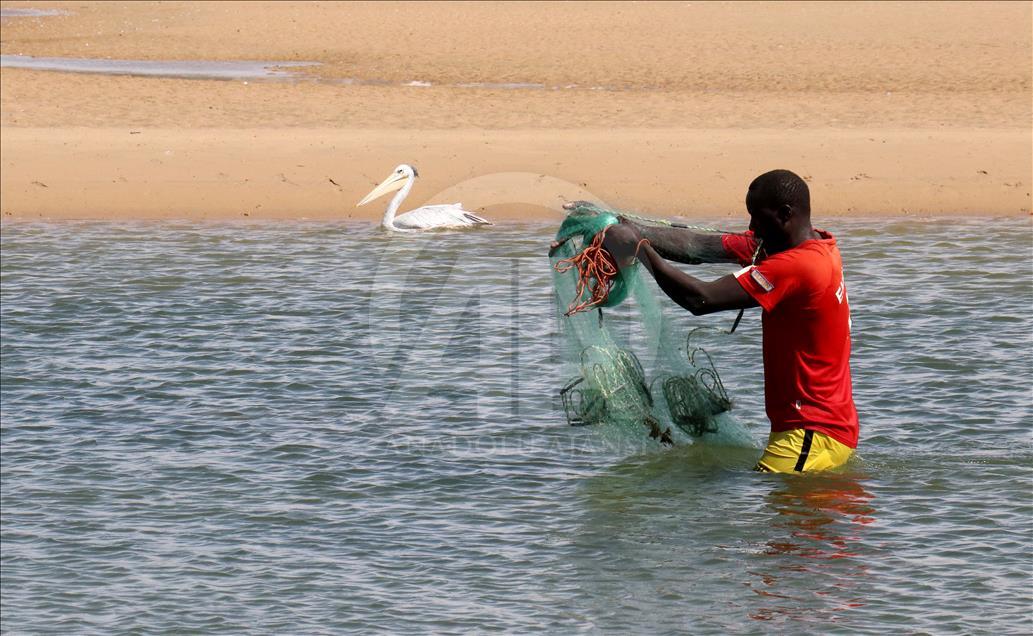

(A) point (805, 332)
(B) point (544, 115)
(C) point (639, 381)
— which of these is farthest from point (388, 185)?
(A) point (805, 332)

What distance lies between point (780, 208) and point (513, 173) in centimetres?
1287

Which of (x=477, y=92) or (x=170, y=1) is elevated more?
(x=170, y=1)

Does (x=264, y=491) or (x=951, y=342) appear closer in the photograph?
(x=264, y=491)

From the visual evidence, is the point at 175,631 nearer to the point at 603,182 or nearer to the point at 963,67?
the point at 603,182

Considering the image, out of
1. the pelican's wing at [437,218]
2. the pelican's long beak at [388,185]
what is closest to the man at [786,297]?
the pelican's wing at [437,218]

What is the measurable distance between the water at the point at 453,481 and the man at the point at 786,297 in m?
0.44

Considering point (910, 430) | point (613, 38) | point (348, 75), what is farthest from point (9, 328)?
point (613, 38)

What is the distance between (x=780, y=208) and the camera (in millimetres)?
7191

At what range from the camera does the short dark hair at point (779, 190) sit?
23.4 feet

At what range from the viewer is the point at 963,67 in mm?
28031

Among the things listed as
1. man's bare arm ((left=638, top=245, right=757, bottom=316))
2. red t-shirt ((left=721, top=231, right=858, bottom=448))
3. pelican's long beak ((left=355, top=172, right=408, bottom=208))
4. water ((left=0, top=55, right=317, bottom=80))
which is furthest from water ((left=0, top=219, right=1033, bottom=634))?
water ((left=0, top=55, right=317, bottom=80))

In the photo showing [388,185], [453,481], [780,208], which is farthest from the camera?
[388,185]

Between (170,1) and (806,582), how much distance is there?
40.8 meters

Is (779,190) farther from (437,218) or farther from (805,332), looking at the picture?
(437,218)
